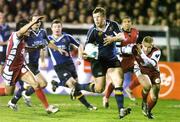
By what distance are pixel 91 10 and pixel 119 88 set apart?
28.4ft

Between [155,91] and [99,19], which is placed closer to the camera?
[99,19]

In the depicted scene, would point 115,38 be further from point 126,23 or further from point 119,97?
point 126,23

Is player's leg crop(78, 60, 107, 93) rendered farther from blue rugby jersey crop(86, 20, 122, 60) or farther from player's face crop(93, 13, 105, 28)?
player's face crop(93, 13, 105, 28)

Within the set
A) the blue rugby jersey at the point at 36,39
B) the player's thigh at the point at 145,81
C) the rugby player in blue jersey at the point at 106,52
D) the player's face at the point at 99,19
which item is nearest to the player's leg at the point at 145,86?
the player's thigh at the point at 145,81

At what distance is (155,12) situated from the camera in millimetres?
19922

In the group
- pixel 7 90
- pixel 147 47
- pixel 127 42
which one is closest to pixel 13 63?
pixel 7 90

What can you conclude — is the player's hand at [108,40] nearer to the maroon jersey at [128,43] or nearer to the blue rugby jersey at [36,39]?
the blue rugby jersey at [36,39]

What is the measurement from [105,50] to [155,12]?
7449 millimetres

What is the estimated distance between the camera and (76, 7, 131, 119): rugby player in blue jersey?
1220 cm

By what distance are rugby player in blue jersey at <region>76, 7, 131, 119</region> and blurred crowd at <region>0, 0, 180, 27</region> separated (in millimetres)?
6503

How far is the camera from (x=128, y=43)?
15.4m

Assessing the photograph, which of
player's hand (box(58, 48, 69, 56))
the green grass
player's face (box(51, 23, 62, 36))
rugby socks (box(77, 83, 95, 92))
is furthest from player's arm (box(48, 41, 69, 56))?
the green grass

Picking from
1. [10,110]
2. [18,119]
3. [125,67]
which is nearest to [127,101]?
[125,67]

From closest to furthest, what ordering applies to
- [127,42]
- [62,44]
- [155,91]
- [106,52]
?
1. [155,91]
2. [106,52]
3. [62,44]
4. [127,42]
